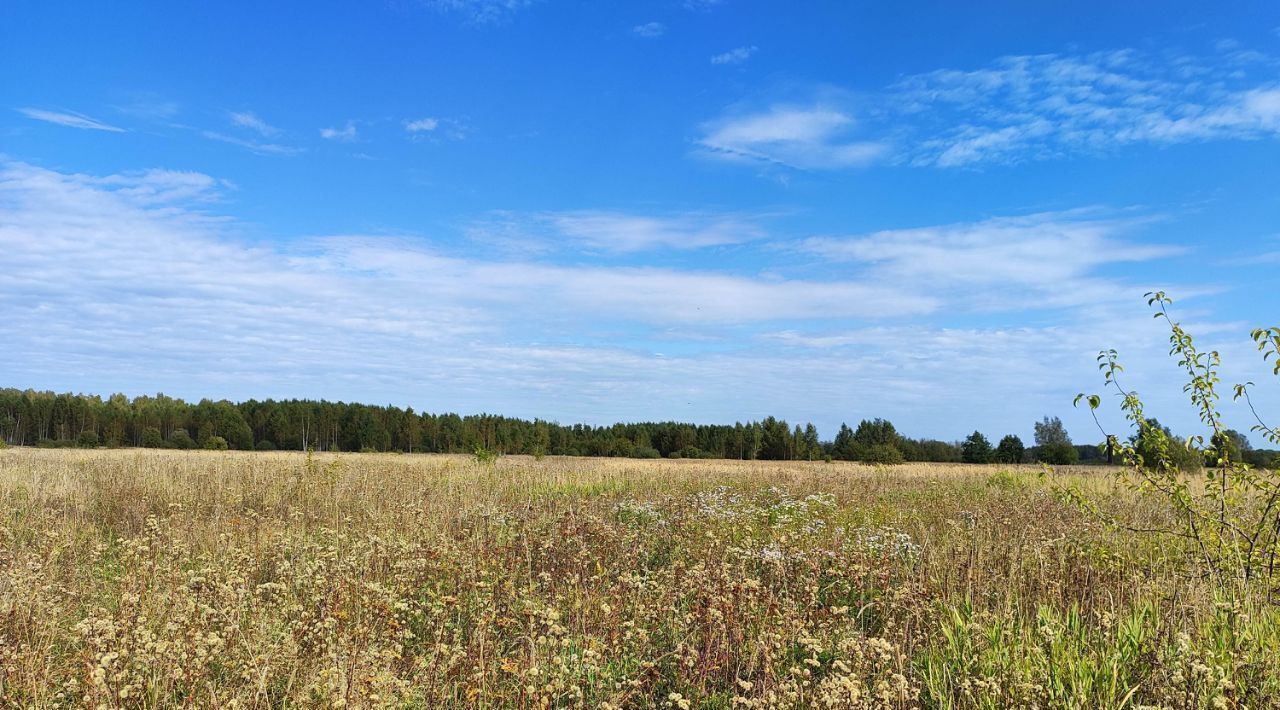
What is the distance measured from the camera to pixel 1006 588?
18.4 feet

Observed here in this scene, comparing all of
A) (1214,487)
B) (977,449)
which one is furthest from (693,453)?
(1214,487)

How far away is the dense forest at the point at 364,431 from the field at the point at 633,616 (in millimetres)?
66586

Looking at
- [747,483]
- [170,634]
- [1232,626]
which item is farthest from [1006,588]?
[747,483]

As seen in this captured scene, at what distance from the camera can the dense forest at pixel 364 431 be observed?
78.6 metres

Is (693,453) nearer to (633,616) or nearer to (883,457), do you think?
(883,457)

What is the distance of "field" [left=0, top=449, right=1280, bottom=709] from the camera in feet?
12.3

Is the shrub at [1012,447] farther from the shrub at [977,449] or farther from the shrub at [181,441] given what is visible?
the shrub at [181,441]

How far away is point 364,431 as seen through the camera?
88.1 metres

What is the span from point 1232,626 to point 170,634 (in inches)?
273

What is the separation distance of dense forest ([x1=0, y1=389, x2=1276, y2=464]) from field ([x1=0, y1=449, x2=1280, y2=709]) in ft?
218

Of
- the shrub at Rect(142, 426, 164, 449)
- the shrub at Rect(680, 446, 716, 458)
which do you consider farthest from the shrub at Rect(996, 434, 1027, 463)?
the shrub at Rect(142, 426, 164, 449)

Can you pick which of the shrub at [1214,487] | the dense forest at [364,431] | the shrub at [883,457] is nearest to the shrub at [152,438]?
the dense forest at [364,431]

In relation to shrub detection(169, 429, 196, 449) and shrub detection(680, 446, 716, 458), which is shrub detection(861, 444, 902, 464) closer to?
shrub detection(680, 446, 716, 458)

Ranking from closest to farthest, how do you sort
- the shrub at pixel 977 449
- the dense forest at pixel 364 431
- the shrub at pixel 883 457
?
the shrub at pixel 883 457 < the shrub at pixel 977 449 < the dense forest at pixel 364 431
